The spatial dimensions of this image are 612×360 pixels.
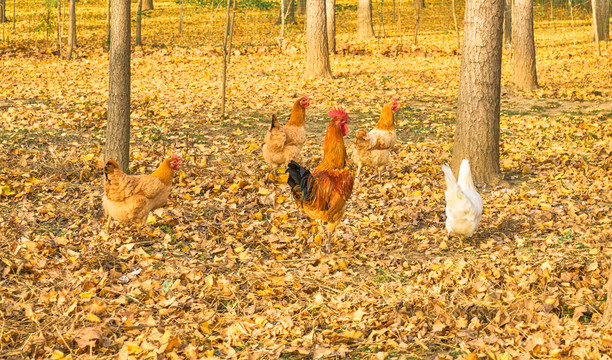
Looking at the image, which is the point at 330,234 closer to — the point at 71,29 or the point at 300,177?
the point at 300,177

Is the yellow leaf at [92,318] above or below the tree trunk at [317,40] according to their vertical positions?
below

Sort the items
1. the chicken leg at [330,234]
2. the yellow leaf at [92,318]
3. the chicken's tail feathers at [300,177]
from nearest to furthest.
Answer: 1. the yellow leaf at [92,318]
2. the chicken's tail feathers at [300,177]
3. the chicken leg at [330,234]

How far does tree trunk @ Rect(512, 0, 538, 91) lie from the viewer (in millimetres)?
11984

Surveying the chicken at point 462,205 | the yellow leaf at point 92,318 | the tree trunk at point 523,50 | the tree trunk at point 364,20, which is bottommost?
the yellow leaf at point 92,318

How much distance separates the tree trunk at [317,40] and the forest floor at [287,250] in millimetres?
2677

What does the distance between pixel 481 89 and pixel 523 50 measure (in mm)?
6390

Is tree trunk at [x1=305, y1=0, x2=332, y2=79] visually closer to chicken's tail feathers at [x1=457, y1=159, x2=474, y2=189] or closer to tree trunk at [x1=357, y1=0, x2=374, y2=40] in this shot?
tree trunk at [x1=357, y1=0, x2=374, y2=40]

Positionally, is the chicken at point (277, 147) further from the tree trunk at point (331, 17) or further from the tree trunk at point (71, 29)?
the tree trunk at point (71, 29)

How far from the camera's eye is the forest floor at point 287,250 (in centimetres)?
376

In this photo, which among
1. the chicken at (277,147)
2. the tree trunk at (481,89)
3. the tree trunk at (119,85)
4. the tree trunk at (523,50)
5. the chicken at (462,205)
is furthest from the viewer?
the tree trunk at (523,50)

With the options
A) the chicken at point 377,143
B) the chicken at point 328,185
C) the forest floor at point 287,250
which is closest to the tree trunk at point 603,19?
the forest floor at point 287,250

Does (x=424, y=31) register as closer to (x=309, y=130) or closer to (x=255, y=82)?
(x=255, y=82)

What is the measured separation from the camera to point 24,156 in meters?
7.33

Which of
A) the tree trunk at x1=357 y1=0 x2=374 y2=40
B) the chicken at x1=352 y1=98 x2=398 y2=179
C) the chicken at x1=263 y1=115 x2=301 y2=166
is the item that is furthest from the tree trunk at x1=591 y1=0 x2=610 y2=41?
the chicken at x1=263 y1=115 x2=301 y2=166
